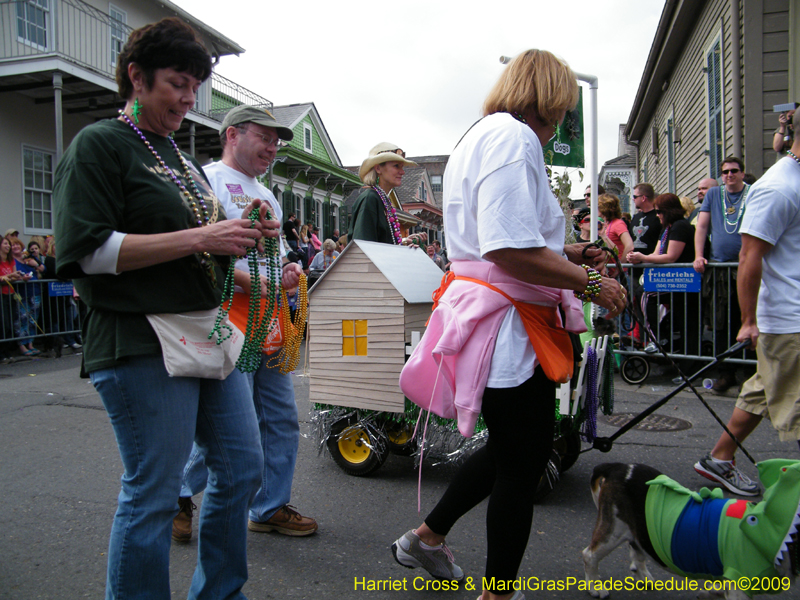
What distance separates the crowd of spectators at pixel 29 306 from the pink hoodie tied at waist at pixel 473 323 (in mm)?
9246

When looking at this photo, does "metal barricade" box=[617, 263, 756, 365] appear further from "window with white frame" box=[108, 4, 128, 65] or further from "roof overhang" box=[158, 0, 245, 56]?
"roof overhang" box=[158, 0, 245, 56]

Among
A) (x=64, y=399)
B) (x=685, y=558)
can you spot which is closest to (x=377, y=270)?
(x=685, y=558)

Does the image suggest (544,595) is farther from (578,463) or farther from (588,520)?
(578,463)

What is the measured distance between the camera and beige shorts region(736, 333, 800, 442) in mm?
2811

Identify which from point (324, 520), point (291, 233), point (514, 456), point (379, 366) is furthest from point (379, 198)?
point (291, 233)

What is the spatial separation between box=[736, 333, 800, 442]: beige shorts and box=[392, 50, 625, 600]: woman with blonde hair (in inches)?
56.4

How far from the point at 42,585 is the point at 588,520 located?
2.61m

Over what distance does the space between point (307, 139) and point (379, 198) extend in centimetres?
2288

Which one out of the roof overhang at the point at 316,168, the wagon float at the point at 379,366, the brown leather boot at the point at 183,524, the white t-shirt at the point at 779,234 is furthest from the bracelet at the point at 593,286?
the roof overhang at the point at 316,168

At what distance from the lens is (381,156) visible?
4055 millimetres

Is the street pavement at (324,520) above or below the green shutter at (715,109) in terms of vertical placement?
below

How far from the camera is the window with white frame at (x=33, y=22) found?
43.1 feet

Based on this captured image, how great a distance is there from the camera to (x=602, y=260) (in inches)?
85.2

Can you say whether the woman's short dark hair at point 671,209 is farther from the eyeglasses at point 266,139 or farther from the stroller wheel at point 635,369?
the eyeglasses at point 266,139
